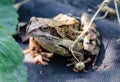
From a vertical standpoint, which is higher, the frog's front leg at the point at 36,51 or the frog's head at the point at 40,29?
the frog's head at the point at 40,29

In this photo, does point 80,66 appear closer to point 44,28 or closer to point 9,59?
point 44,28

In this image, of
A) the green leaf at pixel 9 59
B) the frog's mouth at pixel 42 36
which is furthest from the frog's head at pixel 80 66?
the green leaf at pixel 9 59

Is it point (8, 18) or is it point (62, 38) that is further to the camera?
point (8, 18)

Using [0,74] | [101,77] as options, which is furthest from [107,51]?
[0,74]

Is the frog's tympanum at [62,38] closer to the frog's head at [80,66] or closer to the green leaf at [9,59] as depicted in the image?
the frog's head at [80,66]

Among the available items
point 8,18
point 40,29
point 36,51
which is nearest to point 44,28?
point 40,29

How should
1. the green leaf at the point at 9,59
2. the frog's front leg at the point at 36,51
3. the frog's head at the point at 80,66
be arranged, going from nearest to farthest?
the green leaf at the point at 9,59
the frog's head at the point at 80,66
the frog's front leg at the point at 36,51
